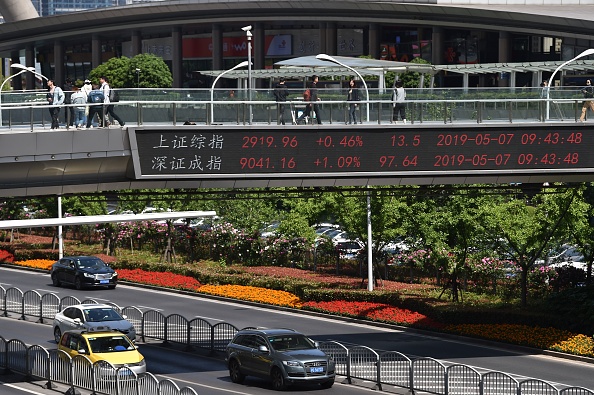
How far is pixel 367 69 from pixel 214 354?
1961 centimetres

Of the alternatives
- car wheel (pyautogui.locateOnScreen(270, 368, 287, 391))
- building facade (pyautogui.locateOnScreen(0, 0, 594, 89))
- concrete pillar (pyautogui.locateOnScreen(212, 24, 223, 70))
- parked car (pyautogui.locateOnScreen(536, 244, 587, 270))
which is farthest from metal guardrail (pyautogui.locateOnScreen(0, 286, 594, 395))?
concrete pillar (pyautogui.locateOnScreen(212, 24, 223, 70))

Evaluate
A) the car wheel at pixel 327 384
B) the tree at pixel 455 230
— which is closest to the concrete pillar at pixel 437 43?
the tree at pixel 455 230

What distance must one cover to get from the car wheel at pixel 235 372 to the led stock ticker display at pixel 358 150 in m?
5.90

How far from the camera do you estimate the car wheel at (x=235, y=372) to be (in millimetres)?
32406

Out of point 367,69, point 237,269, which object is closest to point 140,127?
point 367,69

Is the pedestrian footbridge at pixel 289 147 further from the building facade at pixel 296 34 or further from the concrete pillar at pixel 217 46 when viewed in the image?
the concrete pillar at pixel 217 46

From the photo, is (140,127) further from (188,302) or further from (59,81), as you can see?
(59,81)

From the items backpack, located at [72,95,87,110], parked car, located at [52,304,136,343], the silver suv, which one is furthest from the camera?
parked car, located at [52,304,136,343]

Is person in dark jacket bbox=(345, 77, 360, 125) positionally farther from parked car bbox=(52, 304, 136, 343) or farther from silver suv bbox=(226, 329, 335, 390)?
parked car bbox=(52, 304, 136, 343)

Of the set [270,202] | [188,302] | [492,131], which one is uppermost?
[492,131]

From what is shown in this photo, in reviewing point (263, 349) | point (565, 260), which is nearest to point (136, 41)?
point (565, 260)

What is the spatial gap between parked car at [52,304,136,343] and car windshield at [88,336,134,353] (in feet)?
14.7

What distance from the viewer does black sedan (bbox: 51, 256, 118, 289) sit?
5425cm

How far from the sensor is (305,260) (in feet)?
196
